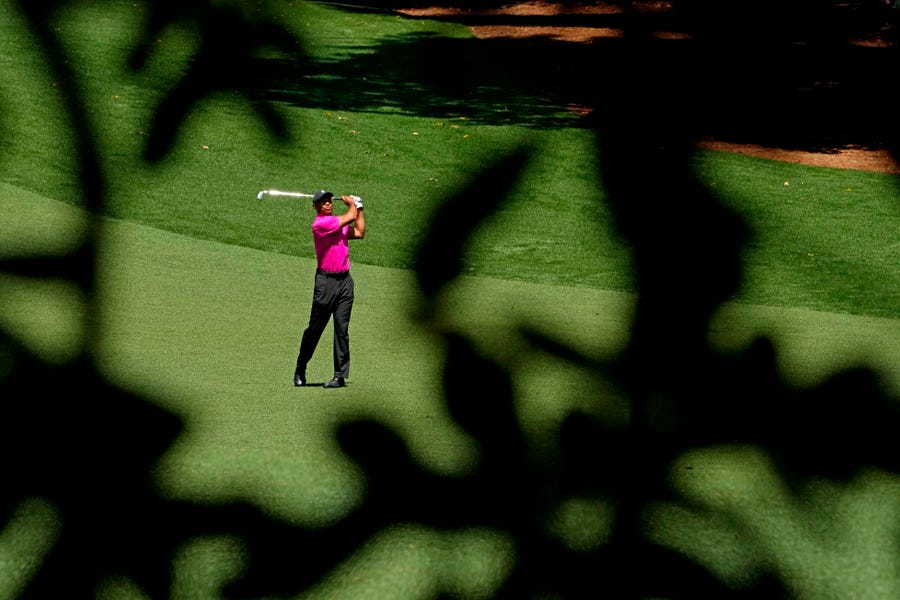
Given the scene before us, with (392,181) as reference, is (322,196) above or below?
above

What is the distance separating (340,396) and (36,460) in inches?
102

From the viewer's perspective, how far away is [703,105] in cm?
317

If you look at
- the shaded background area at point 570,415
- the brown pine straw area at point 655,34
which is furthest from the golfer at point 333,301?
the shaded background area at point 570,415

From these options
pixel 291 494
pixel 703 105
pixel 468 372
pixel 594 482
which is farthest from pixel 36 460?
pixel 468 372

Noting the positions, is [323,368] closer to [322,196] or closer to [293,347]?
[293,347]

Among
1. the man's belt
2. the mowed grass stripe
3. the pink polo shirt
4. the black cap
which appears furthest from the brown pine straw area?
the man's belt

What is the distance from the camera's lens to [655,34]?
166 centimetres

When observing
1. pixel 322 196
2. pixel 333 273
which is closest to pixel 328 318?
pixel 333 273

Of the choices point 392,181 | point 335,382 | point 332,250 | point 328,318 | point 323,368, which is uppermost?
point 332,250

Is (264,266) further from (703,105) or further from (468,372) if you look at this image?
(468,372)

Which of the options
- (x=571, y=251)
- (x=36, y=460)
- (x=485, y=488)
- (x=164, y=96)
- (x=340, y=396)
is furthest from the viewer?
(x=571, y=251)

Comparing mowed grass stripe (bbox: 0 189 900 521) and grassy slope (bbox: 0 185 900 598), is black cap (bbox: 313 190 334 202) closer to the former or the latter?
grassy slope (bbox: 0 185 900 598)

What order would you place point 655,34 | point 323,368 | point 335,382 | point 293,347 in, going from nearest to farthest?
point 655,34
point 335,382
point 323,368
point 293,347

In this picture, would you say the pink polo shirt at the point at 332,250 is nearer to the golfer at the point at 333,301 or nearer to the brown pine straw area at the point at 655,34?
the golfer at the point at 333,301
